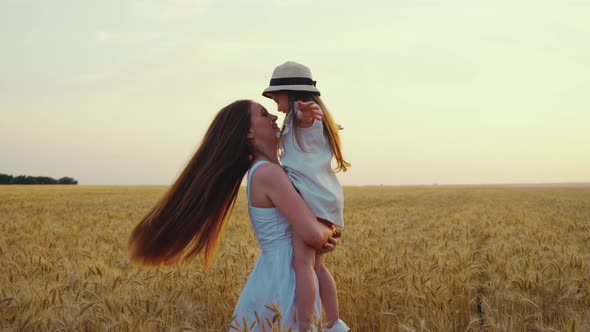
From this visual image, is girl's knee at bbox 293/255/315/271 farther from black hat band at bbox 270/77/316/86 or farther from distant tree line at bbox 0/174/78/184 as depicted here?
distant tree line at bbox 0/174/78/184

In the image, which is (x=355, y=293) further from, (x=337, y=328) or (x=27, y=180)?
(x=27, y=180)

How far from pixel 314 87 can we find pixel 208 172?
0.68m

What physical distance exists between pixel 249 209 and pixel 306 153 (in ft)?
1.40

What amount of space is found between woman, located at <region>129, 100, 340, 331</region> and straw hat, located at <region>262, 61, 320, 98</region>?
0.16 meters

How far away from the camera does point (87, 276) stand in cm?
459

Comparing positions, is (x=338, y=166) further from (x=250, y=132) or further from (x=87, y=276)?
(x=87, y=276)

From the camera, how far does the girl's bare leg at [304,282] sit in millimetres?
2584

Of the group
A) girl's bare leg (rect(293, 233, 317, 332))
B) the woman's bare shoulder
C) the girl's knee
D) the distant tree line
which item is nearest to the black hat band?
the woman's bare shoulder

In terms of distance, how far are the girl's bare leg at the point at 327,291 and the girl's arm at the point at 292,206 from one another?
33cm

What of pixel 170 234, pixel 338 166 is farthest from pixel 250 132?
pixel 170 234

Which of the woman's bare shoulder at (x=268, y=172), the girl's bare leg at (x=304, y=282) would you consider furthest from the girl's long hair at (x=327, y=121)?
the girl's bare leg at (x=304, y=282)

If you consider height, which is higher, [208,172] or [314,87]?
[314,87]

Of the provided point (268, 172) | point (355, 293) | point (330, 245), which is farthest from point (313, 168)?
point (355, 293)

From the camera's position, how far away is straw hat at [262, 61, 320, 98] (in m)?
2.68
